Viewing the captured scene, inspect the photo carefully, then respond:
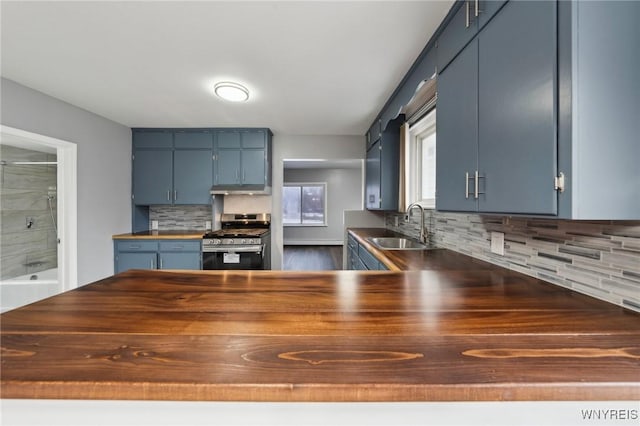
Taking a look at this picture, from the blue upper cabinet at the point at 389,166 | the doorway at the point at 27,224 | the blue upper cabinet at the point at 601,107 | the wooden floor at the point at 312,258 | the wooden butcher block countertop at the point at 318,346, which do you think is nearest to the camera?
the wooden butcher block countertop at the point at 318,346

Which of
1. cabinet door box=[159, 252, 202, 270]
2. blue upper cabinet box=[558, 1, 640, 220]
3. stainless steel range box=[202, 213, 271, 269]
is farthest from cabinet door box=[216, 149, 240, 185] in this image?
blue upper cabinet box=[558, 1, 640, 220]

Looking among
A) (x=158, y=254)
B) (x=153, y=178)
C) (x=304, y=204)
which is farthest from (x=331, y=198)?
(x=158, y=254)

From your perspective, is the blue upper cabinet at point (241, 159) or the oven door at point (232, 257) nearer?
the oven door at point (232, 257)

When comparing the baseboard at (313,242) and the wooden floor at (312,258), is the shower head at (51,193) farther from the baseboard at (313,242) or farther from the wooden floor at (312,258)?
the baseboard at (313,242)

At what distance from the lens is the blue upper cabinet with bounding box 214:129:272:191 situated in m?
3.70

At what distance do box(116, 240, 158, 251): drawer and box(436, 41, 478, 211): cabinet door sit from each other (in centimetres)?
348

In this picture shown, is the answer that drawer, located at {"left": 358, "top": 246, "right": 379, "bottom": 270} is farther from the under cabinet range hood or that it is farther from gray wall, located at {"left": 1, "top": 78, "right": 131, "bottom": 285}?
gray wall, located at {"left": 1, "top": 78, "right": 131, "bottom": 285}

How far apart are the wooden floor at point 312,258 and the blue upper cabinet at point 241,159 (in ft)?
7.25

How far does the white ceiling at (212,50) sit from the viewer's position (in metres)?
1.46

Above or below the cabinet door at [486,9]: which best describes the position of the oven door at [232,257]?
below

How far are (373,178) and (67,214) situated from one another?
11.8 ft

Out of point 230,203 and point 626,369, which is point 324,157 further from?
point 626,369

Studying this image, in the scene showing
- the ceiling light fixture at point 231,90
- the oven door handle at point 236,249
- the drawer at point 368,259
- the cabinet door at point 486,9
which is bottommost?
the oven door handle at point 236,249

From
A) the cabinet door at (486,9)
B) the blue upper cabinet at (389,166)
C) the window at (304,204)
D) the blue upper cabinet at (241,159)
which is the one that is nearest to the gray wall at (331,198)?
the window at (304,204)
